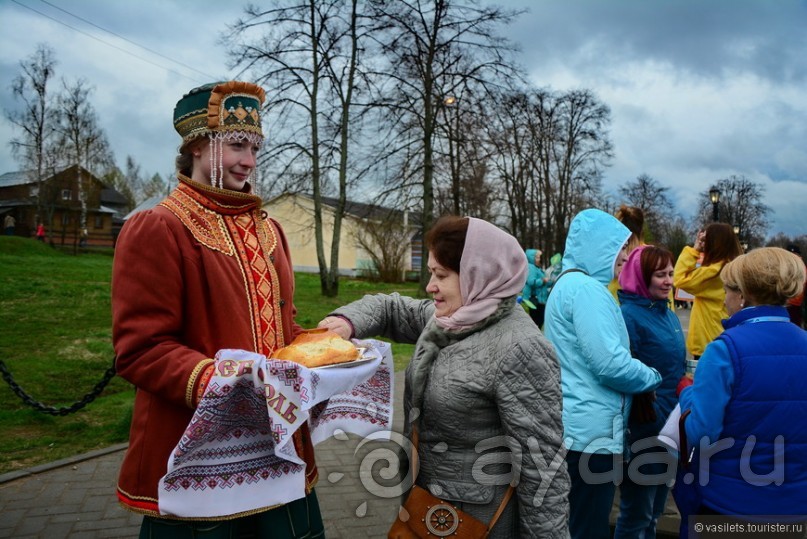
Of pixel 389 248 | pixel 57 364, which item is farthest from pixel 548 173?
pixel 57 364

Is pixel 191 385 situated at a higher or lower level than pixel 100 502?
higher

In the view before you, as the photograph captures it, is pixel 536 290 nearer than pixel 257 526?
No

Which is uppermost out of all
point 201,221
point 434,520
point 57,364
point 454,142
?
point 454,142

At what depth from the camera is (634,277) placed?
12.5 feet

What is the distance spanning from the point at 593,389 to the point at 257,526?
1.93 meters

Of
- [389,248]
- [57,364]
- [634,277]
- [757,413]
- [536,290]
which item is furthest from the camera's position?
[389,248]

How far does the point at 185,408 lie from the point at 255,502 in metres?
0.40

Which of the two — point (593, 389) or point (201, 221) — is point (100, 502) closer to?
point (201, 221)

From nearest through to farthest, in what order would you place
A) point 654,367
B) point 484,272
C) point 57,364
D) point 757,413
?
point 484,272, point 757,413, point 654,367, point 57,364

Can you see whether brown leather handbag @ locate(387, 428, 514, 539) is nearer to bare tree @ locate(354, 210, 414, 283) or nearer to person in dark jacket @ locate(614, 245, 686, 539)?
person in dark jacket @ locate(614, 245, 686, 539)

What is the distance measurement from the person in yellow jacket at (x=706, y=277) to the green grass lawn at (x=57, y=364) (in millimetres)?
5688

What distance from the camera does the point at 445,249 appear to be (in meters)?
2.29

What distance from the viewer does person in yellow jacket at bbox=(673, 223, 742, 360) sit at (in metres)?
4.95

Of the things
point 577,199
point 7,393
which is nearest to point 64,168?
point 577,199
